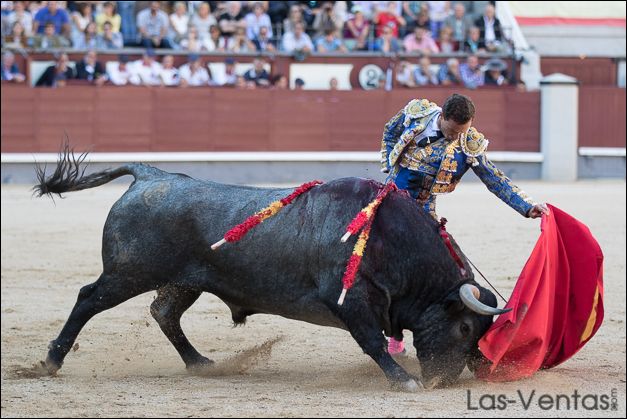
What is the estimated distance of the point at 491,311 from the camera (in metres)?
4.34

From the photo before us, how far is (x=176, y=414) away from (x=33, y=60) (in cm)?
973

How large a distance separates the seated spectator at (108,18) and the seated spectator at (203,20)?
85cm

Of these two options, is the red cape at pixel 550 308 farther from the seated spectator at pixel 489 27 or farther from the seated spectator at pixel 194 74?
the seated spectator at pixel 489 27

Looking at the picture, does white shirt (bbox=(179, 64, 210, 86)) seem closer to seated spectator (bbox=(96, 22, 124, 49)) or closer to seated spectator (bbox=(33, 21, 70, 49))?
seated spectator (bbox=(96, 22, 124, 49))

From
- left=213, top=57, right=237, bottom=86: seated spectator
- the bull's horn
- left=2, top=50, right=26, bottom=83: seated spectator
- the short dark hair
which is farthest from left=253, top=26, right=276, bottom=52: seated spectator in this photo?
the bull's horn

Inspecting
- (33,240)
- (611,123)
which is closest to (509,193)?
(33,240)

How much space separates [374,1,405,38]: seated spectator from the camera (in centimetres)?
1407

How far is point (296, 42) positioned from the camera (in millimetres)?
13625

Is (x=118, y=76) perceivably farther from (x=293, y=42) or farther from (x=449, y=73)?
(x=449, y=73)

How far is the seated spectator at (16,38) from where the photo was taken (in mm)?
12719

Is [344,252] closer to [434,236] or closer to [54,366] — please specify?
[434,236]

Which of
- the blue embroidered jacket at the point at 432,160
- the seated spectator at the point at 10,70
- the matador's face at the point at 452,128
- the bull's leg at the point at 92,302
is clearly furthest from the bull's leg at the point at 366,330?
the seated spectator at the point at 10,70

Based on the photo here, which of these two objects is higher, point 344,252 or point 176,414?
point 344,252

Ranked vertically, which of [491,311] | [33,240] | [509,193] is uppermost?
[509,193]
